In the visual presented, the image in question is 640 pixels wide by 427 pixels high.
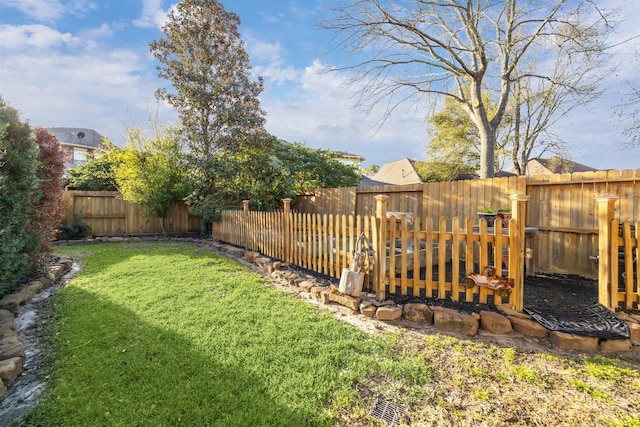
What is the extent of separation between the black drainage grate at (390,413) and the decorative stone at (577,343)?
1.87 m

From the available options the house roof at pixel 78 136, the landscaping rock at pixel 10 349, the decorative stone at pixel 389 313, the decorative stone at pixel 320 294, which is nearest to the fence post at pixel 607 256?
the decorative stone at pixel 389 313

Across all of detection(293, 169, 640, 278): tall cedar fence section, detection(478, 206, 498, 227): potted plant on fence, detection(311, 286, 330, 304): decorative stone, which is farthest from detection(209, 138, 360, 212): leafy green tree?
detection(478, 206, 498, 227): potted plant on fence

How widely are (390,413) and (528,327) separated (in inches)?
74.6

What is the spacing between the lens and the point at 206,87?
9258 mm

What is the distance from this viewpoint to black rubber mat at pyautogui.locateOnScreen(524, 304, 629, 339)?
8.41 ft

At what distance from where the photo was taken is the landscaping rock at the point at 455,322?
2789 mm

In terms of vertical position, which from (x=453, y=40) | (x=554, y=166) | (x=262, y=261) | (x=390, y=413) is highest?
(x=453, y=40)

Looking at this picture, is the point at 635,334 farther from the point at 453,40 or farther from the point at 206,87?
the point at 206,87

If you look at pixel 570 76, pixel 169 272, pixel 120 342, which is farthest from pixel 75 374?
pixel 570 76

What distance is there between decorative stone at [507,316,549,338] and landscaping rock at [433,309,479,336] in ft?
1.28

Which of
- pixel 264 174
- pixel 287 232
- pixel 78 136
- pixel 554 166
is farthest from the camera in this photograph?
pixel 78 136

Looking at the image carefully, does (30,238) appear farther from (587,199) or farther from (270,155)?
(587,199)

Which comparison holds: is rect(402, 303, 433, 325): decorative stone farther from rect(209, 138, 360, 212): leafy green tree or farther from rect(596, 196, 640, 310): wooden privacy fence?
rect(209, 138, 360, 212): leafy green tree

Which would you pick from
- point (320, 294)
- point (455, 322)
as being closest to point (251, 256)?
point (320, 294)
